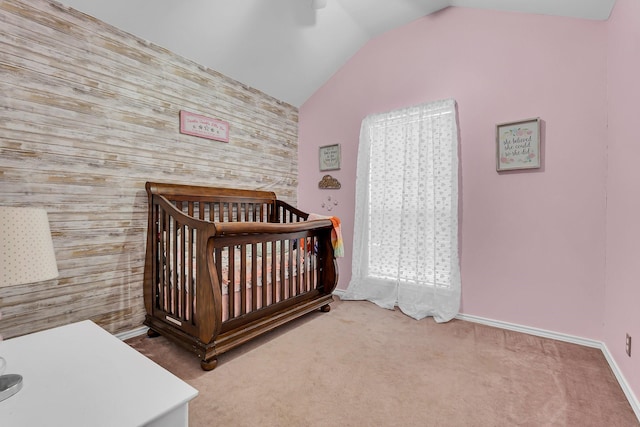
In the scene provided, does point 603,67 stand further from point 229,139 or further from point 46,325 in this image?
point 46,325

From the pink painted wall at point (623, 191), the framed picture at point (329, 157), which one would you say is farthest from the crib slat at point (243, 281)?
the pink painted wall at point (623, 191)

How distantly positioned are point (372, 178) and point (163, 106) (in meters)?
1.87

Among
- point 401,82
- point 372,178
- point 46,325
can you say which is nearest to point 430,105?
point 401,82

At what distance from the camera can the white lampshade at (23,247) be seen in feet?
2.59

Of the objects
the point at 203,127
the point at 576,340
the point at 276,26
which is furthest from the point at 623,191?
the point at 203,127

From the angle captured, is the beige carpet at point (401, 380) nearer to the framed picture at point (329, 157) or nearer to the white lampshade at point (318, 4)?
the framed picture at point (329, 157)

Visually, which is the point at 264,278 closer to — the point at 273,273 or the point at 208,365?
the point at 273,273

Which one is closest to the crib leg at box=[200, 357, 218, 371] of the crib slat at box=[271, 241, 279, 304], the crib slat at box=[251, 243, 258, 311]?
the crib slat at box=[251, 243, 258, 311]

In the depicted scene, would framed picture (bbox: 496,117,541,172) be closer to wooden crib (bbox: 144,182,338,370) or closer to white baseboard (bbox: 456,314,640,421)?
white baseboard (bbox: 456,314,640,421)

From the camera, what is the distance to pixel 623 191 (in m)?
1.67

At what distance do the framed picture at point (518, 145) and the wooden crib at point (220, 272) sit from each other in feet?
4.66

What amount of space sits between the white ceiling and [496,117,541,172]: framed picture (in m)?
0.74

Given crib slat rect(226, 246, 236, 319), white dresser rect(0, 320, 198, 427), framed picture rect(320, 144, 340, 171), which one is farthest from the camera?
framed picture rect(320, 144, 340, 171)

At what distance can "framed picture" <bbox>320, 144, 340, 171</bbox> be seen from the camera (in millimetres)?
3225
